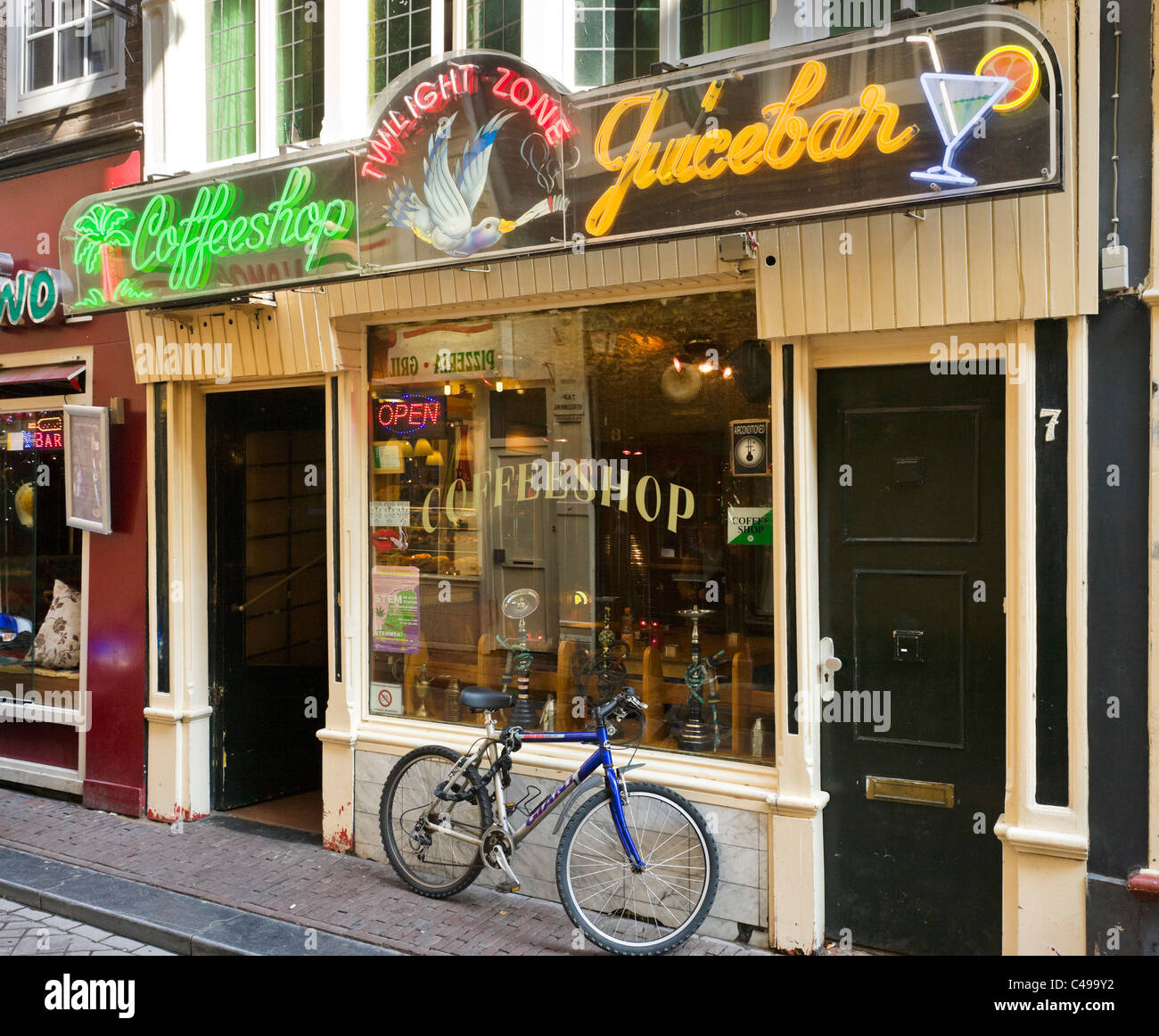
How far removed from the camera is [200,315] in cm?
714

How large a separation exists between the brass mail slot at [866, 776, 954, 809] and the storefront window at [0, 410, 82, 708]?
6.22m

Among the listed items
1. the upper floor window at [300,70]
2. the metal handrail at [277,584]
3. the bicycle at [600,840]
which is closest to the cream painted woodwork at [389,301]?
the upper floor window at [300,70]

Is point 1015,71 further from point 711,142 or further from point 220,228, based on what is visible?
point 220,228

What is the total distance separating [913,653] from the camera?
499cm

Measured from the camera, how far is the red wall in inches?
298

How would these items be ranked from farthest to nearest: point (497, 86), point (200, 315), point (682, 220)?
point (200, 315), point (497, 86), point (682, 220)

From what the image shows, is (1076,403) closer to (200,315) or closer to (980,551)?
(980,551)

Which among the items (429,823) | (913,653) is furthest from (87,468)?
(913,653)

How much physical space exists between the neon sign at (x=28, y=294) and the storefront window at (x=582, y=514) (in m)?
3.00

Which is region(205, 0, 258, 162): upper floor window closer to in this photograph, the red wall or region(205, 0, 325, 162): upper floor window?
region(205, 0, 325, 162): upper floor window

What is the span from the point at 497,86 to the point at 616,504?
234 centimetres

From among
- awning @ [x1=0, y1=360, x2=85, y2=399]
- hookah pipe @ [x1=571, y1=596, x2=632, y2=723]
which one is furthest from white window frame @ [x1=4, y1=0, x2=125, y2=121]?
hookah pipe @ [x1=571, y1=596, x2=632, y2=723]

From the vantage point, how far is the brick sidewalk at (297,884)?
532cm
